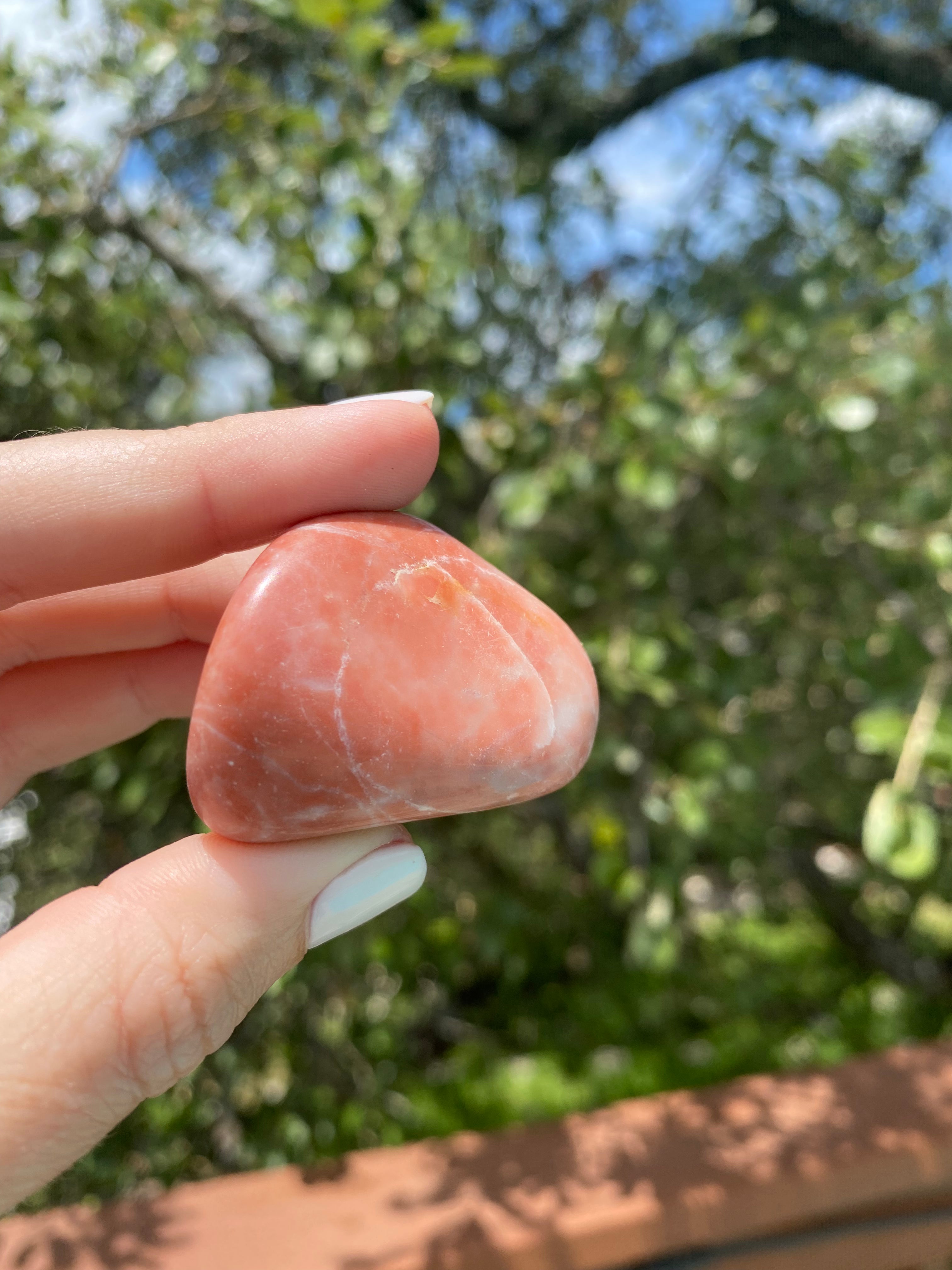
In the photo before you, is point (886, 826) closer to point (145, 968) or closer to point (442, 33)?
point (145, 968)

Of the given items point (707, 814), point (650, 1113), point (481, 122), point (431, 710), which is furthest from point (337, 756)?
point (481, 122)

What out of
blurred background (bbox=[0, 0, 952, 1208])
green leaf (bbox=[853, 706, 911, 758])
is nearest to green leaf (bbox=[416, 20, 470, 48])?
blurred background (bbox=[0, 0, 952, 1208])

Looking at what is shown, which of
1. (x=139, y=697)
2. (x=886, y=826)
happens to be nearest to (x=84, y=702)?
(x=139, y=697)

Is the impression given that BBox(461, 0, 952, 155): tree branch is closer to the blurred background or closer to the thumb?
the blurred background

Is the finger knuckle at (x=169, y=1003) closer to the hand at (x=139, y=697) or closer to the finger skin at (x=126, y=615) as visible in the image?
the hand at (x=139, y=697)

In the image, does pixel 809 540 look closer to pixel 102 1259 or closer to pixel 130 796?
pixel 130 796
